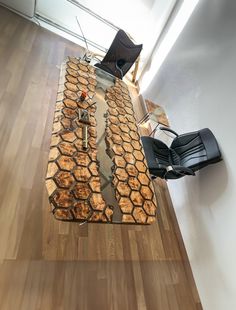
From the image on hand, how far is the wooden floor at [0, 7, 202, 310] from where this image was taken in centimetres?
130

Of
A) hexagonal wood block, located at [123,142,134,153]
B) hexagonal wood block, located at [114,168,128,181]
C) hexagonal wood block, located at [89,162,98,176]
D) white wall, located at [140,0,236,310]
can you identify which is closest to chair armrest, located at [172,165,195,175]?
white wall, located at [140,0,236,310]

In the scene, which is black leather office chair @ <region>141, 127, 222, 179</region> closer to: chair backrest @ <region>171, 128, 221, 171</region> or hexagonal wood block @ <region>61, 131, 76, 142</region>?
chair backrest @ <region>171, 128, 221, 171</region>

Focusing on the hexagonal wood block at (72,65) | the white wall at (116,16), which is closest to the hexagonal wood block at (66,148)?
the hexagonal wood block at (72,65)

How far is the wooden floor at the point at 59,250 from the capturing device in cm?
130

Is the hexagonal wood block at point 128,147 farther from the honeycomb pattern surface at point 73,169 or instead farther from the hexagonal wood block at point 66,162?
the hexagonal wood block at point 66,162

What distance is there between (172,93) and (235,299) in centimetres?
234

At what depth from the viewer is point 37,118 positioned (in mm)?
2270

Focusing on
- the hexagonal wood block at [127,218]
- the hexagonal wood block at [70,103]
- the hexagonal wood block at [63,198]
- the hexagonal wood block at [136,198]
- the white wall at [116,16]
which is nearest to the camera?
the hexagonal wood block at [63,198]

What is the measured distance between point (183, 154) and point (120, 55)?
1979 mm

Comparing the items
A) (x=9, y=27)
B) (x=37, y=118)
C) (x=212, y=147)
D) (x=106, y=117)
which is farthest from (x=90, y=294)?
(x=9, y=27)

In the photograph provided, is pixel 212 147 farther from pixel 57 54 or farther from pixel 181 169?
pixel 57 54

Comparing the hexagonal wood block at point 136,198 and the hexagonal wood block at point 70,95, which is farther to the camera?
the hexagonal wood block at point 70,95

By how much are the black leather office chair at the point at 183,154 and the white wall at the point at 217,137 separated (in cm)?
11

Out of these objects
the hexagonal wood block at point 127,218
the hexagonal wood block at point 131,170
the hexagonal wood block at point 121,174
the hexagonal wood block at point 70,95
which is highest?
the hexagonal wood block at point 70,95
